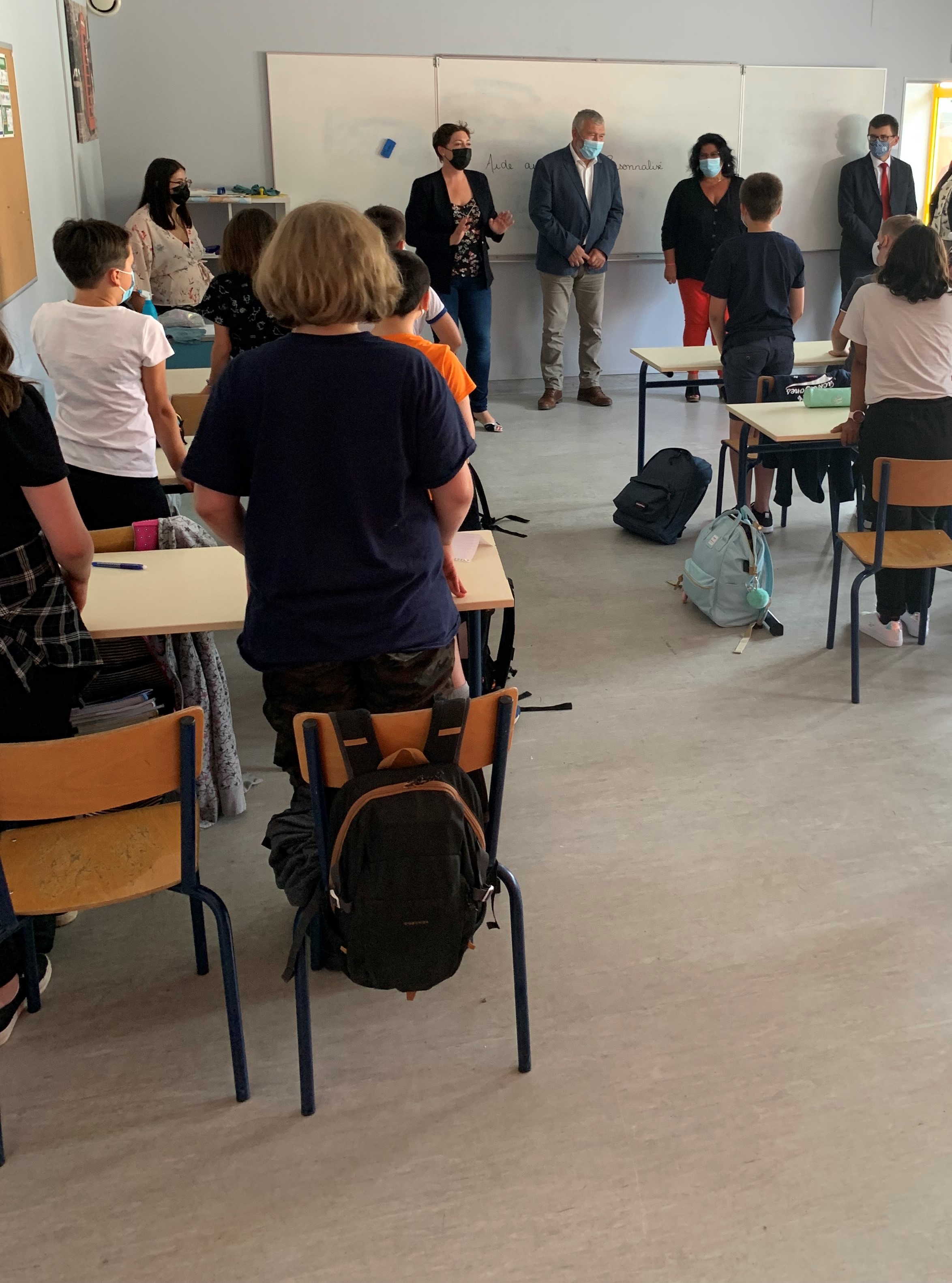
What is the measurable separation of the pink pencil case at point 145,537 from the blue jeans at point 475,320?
434cm

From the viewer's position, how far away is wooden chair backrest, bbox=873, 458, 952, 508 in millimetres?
3387

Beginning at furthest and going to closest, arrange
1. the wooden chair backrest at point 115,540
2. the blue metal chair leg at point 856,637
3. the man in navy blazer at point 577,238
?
the man in navy blazer at point 577,238 → the blue metal chair leg at point 856,637 → the wooden chair backrest at point 115,540

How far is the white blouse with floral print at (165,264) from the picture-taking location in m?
5.99

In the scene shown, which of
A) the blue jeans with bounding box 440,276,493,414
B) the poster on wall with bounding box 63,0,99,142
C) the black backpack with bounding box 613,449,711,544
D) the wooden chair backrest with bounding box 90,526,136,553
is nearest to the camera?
the wooden chair backrest with bounding box 90,526,136,553

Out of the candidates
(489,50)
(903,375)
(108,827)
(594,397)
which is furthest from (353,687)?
(489,50)

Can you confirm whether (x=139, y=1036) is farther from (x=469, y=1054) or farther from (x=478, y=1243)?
(x=478, y=1243)

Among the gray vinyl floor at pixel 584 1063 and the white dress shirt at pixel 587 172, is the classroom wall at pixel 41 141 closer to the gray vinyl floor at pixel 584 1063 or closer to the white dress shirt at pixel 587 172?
the gray vinyl floor at pixel 584 1063

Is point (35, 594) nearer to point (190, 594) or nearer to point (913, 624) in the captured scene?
point (190, 594)

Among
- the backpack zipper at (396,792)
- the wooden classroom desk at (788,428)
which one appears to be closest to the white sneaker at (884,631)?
the wooden classroom desk at (788,428)

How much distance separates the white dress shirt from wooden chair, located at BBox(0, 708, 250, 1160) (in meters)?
6.14

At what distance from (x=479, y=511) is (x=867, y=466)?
1330mm

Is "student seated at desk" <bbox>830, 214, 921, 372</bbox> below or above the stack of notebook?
above

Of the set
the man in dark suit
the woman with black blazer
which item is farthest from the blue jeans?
the man in dark suit

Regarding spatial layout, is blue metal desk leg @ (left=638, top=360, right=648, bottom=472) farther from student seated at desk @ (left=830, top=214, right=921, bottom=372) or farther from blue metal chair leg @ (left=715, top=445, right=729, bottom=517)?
student seated at desk @ (left=830, top=214, right=921, bottom=372)
